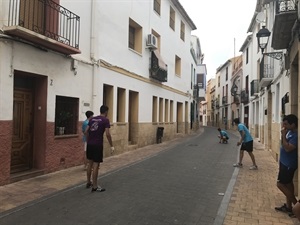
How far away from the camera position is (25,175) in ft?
24.0

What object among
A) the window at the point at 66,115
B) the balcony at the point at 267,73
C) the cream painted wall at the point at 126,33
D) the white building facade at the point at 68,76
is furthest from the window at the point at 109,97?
the balcony at the point at 267,73

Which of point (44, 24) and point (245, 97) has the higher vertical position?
point (44, 24)

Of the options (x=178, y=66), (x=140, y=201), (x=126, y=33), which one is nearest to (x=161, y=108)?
(x=178, y=66)

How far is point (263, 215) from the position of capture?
201 inches

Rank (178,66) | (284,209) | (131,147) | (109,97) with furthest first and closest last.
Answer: (178,66) → (131,147) → (109,97) → (284,209)

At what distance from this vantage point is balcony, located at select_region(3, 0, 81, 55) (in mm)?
6766

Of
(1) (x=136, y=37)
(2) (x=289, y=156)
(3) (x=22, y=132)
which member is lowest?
(2) (x=289, y=156)

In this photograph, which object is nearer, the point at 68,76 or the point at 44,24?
the point at 44,24

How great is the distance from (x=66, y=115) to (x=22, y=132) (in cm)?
157

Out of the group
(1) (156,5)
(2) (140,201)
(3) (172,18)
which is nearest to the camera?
(2) (140,201)

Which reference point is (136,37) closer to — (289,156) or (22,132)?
(22,132)

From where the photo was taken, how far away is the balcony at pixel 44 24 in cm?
677

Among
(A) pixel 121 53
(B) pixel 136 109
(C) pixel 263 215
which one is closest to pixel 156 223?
(C) pixel 263 215

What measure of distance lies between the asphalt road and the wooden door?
82.0 inches
